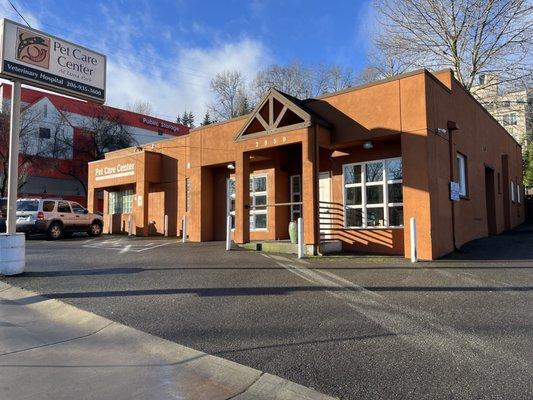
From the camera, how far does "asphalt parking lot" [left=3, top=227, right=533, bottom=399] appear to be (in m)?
4.53

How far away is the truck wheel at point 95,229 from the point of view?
23.2 metres

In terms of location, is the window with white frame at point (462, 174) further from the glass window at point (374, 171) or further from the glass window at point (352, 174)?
the glass window at point (352, 174)

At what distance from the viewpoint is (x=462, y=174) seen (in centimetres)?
1546

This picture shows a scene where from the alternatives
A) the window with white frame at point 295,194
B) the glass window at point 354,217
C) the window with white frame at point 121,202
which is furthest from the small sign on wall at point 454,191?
the window with white frame at point 121,202

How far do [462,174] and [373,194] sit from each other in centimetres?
368

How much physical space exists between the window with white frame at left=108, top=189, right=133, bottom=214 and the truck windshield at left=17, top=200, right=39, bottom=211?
5.57 meters

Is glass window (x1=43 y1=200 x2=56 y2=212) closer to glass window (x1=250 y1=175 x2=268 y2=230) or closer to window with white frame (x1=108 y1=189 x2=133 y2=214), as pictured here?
window with white frame (x1=108 y1=189 x2=133 y2=214)

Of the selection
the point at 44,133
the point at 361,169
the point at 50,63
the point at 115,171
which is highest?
the point at 44,133

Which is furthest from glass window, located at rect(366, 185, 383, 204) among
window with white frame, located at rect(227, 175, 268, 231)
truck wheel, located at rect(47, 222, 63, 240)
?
truck wheel, located at rect(47, 222, 63, 240)

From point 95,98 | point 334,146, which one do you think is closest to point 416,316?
point 334,146

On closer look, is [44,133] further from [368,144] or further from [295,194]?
[368,144]

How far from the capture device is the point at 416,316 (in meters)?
6.48

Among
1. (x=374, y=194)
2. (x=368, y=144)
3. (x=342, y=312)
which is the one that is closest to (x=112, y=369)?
(x=342, y=312)

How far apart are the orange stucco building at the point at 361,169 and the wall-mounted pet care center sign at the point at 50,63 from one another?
4895 millimetres
